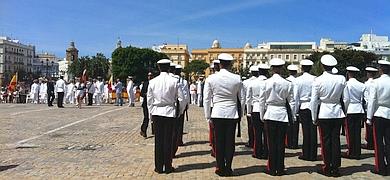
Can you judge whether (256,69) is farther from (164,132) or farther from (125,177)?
(125,177)

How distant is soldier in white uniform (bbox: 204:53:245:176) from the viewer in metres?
8.50

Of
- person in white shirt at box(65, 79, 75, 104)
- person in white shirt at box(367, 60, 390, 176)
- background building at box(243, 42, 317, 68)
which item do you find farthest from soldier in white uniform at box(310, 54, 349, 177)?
background building at box(243, 42, 317, 68)

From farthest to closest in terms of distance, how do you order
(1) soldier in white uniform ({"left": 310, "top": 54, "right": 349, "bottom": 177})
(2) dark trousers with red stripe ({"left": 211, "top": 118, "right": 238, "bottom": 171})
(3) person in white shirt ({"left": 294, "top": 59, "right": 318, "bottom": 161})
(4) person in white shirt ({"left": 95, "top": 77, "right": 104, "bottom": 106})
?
(4) person in white shirt ({"left": 95, "top": 77, "right": 104, "bottom": 106})
(3) person in white shirt ({"left": 294, "top": 59, "right": 318, "bottom": 161})
(1) soldier in white uniform ({"left": 310, "top": 54, "right": 349, "bottom": 177})
(2) dark trousers with red stripe ({"left": 211, "top": 118, "right": 238, "bottom": 171})

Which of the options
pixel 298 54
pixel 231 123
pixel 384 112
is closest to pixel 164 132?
pixel 231 123

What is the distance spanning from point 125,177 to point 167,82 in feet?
6.29

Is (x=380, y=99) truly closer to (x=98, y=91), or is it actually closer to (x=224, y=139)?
(x=224, y=139)

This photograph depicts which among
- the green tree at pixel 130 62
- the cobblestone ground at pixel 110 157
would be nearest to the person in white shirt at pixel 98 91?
the cobblestone ground at pixel 110 157

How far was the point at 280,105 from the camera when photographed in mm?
8836

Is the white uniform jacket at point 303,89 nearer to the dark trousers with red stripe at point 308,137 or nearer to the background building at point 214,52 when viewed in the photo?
the dark trousers with red stripe at point 308,137

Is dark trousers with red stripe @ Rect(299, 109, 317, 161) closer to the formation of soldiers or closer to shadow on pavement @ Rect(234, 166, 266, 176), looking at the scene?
the formation of soldiers

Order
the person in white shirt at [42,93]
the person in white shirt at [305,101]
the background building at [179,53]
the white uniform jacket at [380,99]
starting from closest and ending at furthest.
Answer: the white uniform jacket at [380,99] < the person in white shirt at [305,101] < the person in white shirt at [42,93] < the background building at [179,53]

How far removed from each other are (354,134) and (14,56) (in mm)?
151354

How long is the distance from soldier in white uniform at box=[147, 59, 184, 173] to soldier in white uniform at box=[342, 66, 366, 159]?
4.16 meters

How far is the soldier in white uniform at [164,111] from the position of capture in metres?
8.70
